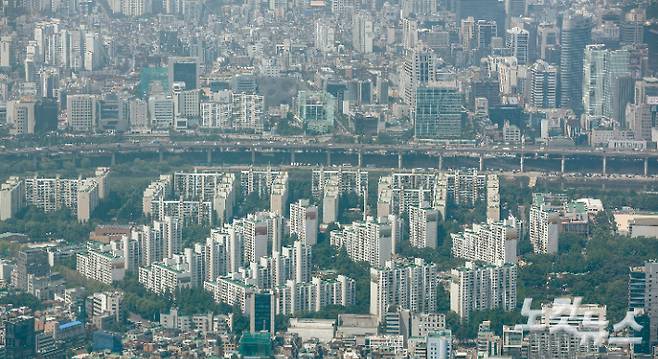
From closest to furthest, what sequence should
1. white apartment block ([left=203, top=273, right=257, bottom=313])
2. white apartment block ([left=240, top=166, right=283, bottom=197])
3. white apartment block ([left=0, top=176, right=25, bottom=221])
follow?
white apartment block ([left=203, top=273, right=257, bottom=313])
white apartment block ([left=0, top=176, right=25, bottom=221])
white apartment block ([left=240, top=166, right=283, bottom=197])

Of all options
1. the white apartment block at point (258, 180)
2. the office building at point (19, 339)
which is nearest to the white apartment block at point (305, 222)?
the white apartment block at point (258, 180)

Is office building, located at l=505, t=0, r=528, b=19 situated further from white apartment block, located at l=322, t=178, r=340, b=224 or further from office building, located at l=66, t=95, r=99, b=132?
white apartment block, located at l=322, t=178, r=340, b=224

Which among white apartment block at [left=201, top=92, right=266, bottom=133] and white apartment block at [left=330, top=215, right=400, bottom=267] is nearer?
white apartment block at [left=330, top=215, right=400, bottom=267]

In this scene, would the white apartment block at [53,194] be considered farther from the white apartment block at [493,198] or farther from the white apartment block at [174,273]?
the white apartment block at [493,198]

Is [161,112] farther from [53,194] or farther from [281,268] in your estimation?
[281,268]

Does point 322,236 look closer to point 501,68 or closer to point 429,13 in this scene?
point 501,68

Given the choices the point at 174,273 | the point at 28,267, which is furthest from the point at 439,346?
the point at 28,267

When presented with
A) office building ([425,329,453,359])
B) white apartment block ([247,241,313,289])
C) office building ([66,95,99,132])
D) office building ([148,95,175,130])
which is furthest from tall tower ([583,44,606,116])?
office building ([425,329,453,359])

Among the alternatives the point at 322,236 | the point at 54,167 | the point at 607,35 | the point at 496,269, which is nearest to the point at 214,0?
the point at 607,35
